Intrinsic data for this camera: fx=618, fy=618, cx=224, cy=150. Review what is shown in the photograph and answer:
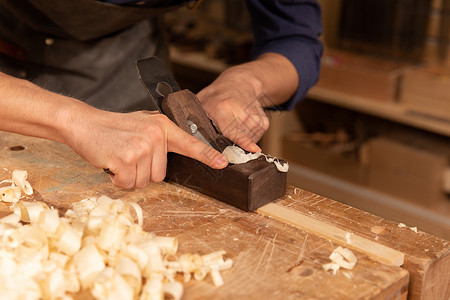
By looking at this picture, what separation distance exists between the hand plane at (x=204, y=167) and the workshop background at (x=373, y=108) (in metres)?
1.04

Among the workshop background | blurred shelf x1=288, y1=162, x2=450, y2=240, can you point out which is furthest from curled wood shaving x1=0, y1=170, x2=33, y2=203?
blurred shelf x1=288, y1=162, x2=450, y2=240

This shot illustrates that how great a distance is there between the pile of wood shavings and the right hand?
0.11 m

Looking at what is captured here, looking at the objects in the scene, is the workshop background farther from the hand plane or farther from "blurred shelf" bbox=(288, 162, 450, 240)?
the hand plane

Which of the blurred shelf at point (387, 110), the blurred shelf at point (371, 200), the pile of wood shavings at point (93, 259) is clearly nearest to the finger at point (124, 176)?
the pile of wood shavings at point (93, 259)

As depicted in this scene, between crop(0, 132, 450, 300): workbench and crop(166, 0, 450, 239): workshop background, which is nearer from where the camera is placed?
crop(0, 132, 450, 300): workbench

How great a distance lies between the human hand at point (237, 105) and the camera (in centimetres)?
127

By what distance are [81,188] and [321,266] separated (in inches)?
18.8

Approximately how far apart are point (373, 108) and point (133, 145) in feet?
4.90

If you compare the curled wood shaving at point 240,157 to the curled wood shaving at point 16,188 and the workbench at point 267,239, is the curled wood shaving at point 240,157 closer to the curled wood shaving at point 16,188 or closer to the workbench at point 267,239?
the workbench at point 267,239

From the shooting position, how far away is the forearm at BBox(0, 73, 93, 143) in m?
1.08

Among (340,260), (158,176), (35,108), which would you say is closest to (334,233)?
(340,260)

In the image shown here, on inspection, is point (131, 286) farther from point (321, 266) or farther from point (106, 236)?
point (321, 266)

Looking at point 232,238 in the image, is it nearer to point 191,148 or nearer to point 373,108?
point 191,148

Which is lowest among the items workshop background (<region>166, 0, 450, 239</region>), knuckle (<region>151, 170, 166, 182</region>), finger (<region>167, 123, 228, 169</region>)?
workshop background (<region>166, 0, 450, 239</region>)
